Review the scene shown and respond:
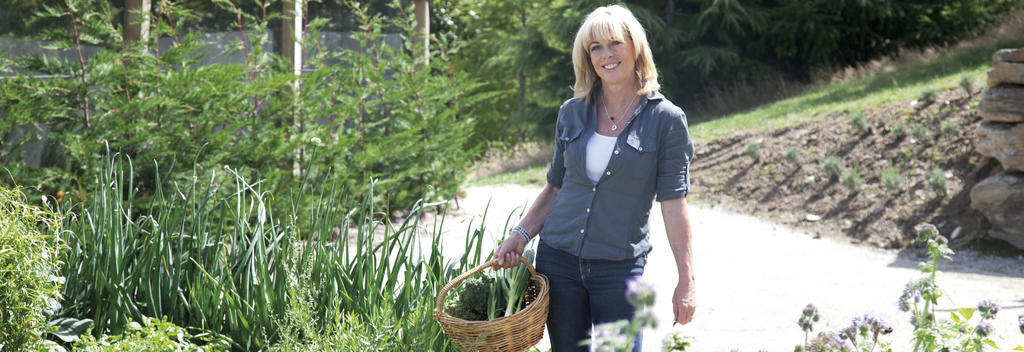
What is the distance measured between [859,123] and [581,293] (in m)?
6.78

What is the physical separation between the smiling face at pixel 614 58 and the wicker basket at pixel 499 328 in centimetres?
63

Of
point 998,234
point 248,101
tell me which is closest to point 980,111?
point 998,234

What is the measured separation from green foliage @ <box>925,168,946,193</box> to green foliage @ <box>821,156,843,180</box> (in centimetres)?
93

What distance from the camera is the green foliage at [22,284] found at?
7.32ft

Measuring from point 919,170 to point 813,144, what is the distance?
1.44 metres

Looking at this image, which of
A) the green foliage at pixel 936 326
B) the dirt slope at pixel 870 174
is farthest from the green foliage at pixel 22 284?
the dirt slope at pixel 870 174

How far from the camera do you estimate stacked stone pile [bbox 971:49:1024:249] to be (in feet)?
19.5

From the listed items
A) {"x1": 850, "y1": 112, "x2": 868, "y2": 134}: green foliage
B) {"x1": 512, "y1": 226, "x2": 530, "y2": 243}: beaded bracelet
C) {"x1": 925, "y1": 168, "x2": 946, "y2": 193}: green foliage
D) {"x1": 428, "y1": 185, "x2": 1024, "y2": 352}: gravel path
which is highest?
{"x1": 512, "y1": 226, "x2": 530, "y2": 243}: beaded bracelet

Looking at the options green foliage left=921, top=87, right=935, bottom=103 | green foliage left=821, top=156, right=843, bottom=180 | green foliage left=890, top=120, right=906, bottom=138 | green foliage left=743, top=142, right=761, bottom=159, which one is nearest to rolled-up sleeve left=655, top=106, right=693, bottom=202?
green foliage left=821, top=156, right=843, bottom=180

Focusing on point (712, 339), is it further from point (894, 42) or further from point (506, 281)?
point (894, 42)

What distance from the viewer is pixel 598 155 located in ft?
7.76

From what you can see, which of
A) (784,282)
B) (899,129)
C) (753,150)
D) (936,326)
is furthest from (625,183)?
(753,150)

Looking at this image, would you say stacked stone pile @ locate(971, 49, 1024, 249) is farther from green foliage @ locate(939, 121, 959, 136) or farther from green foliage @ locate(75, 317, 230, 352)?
green foliage @ locate(75, 317, 230, 352)

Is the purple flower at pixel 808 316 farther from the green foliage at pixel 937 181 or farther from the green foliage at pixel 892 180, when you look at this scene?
the green foliage at pixel 892 180
